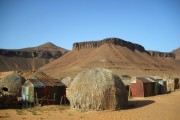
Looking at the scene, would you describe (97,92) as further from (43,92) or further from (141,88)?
(141,88)

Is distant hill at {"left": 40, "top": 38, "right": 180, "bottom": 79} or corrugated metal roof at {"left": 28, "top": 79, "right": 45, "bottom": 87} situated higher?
distant hill at {"left": 40, "top": 38, "right": 180, "bottom": 79}

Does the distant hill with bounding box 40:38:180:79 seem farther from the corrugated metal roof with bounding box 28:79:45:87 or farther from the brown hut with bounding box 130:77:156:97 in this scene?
the corrugated metal roof with bounding box 28:79:45:87

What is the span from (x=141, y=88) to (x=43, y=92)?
11478 millimetres

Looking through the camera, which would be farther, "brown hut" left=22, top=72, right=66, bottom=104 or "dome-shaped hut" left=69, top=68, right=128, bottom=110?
"brown hut" left=22, top=72, right=66, bottom=104

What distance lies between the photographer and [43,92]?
22.9m

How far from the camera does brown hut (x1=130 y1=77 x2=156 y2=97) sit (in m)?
29.4

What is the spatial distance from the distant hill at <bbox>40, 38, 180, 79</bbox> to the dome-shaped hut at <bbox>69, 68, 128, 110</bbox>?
46075mm


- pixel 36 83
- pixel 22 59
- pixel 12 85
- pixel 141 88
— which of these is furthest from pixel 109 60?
pixel 36 83

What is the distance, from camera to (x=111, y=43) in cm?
8975

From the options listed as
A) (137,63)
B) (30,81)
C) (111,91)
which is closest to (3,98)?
(30,81)

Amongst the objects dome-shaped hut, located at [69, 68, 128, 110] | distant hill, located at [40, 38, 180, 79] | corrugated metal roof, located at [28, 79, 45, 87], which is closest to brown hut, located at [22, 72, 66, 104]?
corrugated metal roof, located at [28, 79, 45, 87]

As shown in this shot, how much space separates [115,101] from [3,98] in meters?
8.74

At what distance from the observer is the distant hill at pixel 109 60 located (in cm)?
7145

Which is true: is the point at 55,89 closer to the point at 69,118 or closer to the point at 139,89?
the point at 69,118
